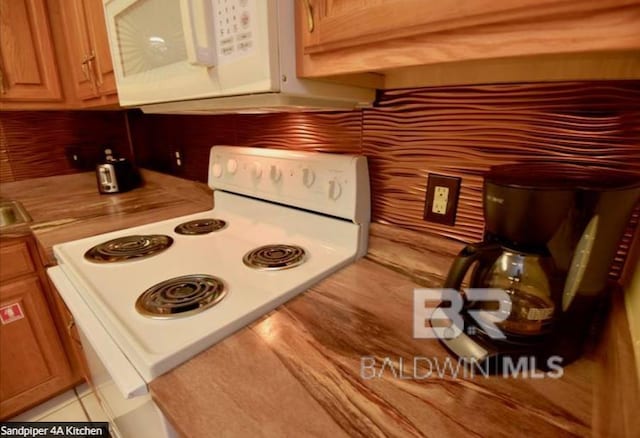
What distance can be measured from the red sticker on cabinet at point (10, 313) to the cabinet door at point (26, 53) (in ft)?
3.10

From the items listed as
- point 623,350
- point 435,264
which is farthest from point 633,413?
point 435,264

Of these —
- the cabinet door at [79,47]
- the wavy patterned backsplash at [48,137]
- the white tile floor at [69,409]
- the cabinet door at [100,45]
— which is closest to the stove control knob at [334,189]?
the cabinet door at [100,45]

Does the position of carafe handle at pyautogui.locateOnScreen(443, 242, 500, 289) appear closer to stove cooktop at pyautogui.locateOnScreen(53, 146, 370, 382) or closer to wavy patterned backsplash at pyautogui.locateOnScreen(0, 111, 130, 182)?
stove cooktop at pyautogui.locateOnScreen(53, 146, 370, 382)

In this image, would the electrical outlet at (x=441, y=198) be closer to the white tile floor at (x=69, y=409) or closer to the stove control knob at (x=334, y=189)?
the stove control knob at (x=334, y=189)

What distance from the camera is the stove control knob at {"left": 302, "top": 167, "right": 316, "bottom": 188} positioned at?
847mm

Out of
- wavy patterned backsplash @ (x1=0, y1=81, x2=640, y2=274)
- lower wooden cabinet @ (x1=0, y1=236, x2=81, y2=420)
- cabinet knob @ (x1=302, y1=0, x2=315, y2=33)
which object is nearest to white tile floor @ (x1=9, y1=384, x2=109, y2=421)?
lower wooden cabinet @ (x1=0, y1=236, x2=81, y2=420)

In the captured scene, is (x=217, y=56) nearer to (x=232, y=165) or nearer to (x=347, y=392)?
(x=232, y=165)

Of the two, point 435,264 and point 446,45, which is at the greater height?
point 446,45

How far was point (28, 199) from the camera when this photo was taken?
1.54 m

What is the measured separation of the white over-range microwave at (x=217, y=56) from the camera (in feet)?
1.69

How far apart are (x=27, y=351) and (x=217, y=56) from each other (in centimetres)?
155

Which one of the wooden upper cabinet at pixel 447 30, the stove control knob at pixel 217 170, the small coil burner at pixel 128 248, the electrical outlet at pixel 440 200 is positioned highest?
the wooden upper cabinet at pixel 447 30

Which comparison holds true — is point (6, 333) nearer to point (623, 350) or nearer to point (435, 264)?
point (435, 264)

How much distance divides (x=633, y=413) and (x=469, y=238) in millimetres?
448
